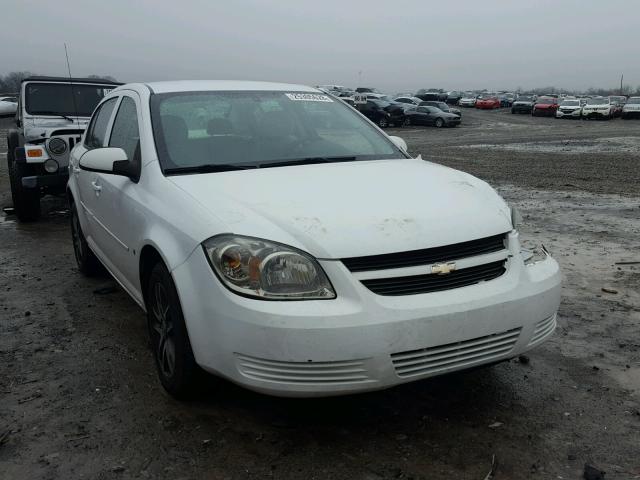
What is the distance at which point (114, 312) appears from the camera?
15.3 ft

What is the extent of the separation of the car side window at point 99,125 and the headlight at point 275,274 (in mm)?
2660

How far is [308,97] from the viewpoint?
4.43 metres

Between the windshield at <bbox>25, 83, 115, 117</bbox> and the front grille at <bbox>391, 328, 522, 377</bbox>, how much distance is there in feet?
26.5

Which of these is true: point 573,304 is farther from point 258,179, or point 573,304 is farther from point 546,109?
point 546,109

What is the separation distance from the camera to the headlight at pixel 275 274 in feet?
8.30

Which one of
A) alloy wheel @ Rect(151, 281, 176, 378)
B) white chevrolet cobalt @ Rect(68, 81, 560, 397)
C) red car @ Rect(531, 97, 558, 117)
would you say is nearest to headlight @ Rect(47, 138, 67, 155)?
white chevrolet cobalt @ Rect(68, 81, 560, 397)

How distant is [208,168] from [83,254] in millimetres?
2664

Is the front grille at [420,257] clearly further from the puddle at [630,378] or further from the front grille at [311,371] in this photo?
the puddle at [630,378]

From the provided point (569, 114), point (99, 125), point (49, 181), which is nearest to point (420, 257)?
point (99, 125)

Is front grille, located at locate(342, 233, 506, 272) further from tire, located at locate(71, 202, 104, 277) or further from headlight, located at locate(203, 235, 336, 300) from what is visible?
tire, located at locate(71, 202, 104, 277)

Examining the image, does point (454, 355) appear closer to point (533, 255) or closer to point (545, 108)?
point (533, 255)

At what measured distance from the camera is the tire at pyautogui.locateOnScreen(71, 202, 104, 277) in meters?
5.43

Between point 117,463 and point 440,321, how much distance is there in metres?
1.55

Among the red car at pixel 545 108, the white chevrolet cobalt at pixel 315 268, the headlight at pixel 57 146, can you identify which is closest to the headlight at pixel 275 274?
the white chevrolet cobalt at pixel 315 268
